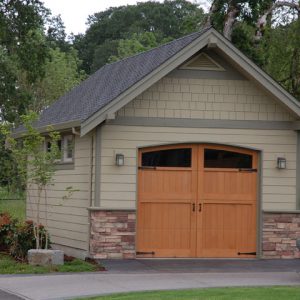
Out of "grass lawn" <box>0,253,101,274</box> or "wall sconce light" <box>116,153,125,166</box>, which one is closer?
"grass lawn" <box>0,253,101,274</box>

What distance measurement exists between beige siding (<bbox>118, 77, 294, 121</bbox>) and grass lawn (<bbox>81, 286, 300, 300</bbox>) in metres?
5.57

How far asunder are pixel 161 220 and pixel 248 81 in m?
3.70

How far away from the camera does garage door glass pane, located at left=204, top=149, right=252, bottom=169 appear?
17859 millimetres

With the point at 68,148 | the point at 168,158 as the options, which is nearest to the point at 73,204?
the point at 68,148

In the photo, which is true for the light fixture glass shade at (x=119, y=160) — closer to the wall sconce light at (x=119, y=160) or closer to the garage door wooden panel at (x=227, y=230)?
the wall sconce light at (x=119, y=160)

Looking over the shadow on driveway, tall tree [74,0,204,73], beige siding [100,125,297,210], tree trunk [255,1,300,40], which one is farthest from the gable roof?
tall tree [74,0,204,73]

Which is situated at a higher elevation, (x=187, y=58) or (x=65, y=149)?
(x=187, y=58)

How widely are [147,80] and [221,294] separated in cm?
589

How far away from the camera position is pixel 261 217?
701 inches

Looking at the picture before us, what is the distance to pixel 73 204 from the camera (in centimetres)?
1839

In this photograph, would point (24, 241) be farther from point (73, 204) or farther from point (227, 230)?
point (227, 230)

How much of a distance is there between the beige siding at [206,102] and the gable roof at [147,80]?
18.7 inches

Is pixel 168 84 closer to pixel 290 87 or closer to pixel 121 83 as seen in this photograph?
pixel 121 83

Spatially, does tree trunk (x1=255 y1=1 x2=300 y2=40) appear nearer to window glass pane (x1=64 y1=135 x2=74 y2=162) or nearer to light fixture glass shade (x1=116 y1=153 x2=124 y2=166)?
window glass pane (x1=64 y1=135 x2=74 y2=162)
